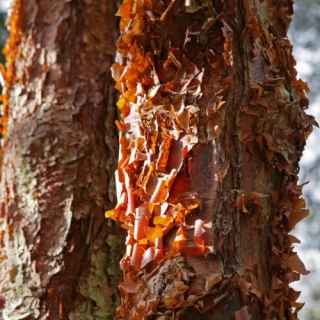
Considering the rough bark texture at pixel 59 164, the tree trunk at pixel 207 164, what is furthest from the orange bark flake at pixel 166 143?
the rough bark texture at pixel 59 164

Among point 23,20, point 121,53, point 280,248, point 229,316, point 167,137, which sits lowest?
point 229,316

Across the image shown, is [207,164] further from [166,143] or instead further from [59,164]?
[59,164]

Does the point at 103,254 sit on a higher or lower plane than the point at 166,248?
higher

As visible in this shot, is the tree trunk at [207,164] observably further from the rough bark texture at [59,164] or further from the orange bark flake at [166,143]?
the rough bark texture at [59,164]

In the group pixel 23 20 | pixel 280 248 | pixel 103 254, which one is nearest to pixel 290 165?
pixel 280 248

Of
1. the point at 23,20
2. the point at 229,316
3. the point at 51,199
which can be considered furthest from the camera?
the point at 23,20

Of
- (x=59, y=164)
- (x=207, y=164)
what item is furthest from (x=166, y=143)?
(x=59, y=164)

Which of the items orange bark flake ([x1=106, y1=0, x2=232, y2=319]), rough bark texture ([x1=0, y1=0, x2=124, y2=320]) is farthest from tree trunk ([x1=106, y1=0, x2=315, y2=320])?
rough bark texture ([x1=0, y1=0, x2=124, y2=320])

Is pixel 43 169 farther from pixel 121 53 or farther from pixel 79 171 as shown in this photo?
pixel 121 53

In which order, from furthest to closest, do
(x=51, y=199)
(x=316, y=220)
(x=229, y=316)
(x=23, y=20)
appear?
(x=316, y=220), (x=23, y=20), (x=51, y=199), (x=229, y=316)
